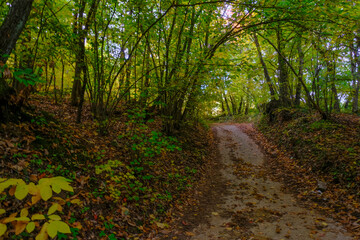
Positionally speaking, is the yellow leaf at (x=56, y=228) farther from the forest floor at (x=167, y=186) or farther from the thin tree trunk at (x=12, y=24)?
the thin tree trunk at (x=12, y=24)

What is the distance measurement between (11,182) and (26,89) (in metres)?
3.92

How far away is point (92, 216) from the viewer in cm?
359

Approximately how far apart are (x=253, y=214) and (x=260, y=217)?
197mm

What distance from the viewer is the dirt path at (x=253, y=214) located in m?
4.15

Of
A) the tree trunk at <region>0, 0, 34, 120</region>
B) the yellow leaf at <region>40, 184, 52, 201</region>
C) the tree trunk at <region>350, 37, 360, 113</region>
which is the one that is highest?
the tree trunk at <region>350, 37, 360, 113</region>

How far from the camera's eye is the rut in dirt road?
4.12m

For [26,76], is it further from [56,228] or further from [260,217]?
[260,217]

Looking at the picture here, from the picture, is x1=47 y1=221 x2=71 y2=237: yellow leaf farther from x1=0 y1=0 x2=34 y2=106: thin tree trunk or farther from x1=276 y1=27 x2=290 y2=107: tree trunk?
x1=276 y1=27 x2=290 y2=107: tree trunk

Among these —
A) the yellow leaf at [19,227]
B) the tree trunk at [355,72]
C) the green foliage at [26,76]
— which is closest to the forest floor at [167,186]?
the yellow leaf at [19,227]

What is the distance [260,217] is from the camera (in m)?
4.85

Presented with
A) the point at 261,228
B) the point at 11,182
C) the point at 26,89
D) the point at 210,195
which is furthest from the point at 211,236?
the point at 26,89

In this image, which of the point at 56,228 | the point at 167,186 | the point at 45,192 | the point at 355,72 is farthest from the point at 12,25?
the point at 355,72

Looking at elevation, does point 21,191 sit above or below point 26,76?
below

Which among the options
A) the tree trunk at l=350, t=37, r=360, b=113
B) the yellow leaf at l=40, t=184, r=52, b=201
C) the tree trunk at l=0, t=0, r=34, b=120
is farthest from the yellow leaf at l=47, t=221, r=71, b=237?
the tree trunk at l=350, t=37, r=360, b=113
